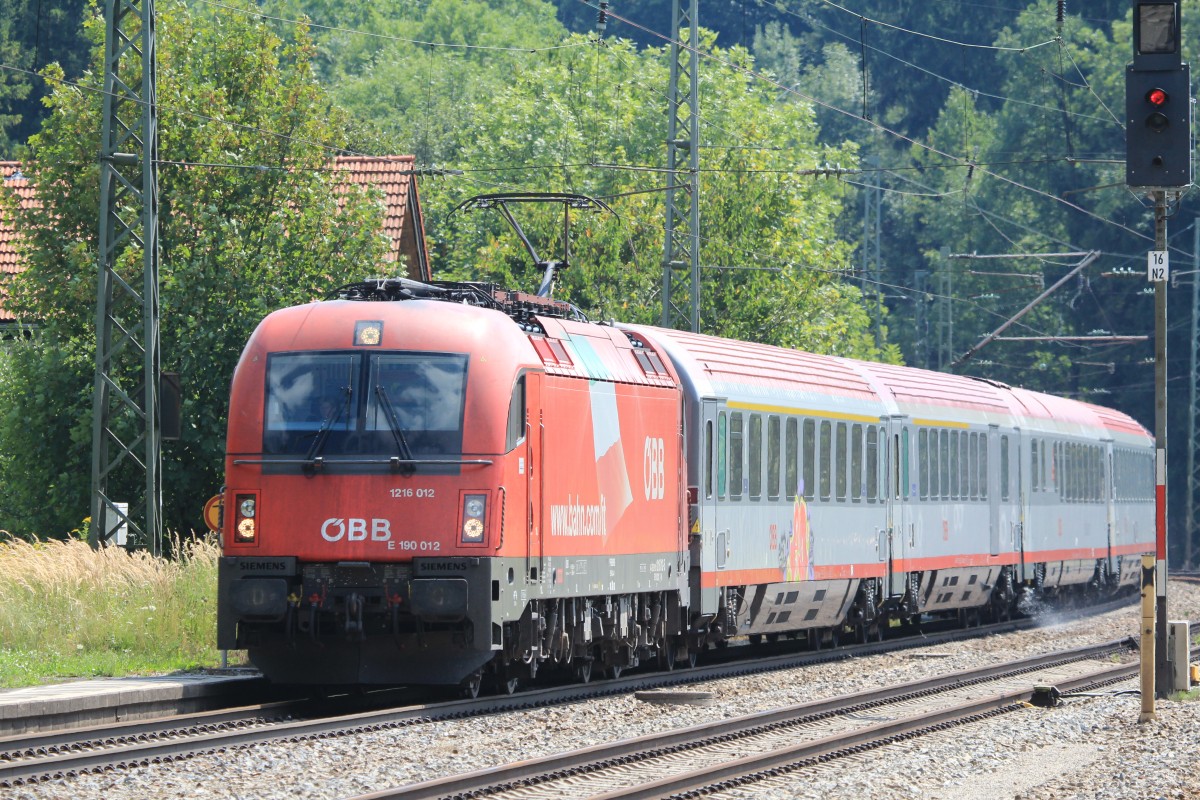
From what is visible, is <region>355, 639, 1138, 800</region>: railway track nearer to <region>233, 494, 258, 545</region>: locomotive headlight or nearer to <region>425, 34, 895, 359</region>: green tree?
<region>233, 494, 258, 545</region>: locomotive headlight

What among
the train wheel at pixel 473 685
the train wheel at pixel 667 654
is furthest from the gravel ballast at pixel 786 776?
the train wheel at pixel 667 654

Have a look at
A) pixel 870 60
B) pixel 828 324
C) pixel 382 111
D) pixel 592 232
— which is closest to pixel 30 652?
pixel 592 232

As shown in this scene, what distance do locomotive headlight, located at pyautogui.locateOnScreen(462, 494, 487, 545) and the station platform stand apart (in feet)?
7.67

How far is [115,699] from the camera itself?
14562 millimetres

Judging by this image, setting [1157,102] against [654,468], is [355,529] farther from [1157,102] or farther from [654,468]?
[1157,102]

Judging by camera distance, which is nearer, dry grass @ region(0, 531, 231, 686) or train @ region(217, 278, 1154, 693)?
train @ region(217, 278, 1154, 693)

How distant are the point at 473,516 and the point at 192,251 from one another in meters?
14.6

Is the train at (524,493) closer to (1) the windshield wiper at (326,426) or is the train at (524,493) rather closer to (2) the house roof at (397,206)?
(1) the windshield wiper at (326,426)

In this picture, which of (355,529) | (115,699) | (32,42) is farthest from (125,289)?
(32,42)

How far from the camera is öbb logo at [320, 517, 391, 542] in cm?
1548

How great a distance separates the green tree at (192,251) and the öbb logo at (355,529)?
42.2 feet

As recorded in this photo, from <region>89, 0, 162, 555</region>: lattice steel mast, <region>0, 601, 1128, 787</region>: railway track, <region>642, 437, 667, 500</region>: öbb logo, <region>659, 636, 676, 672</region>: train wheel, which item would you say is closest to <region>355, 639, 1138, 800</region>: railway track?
<region>0, 601, 1128, 787</region>: railway track

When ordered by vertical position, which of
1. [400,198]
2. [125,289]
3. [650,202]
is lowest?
[125,289]

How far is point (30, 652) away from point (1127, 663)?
12.1 metres
